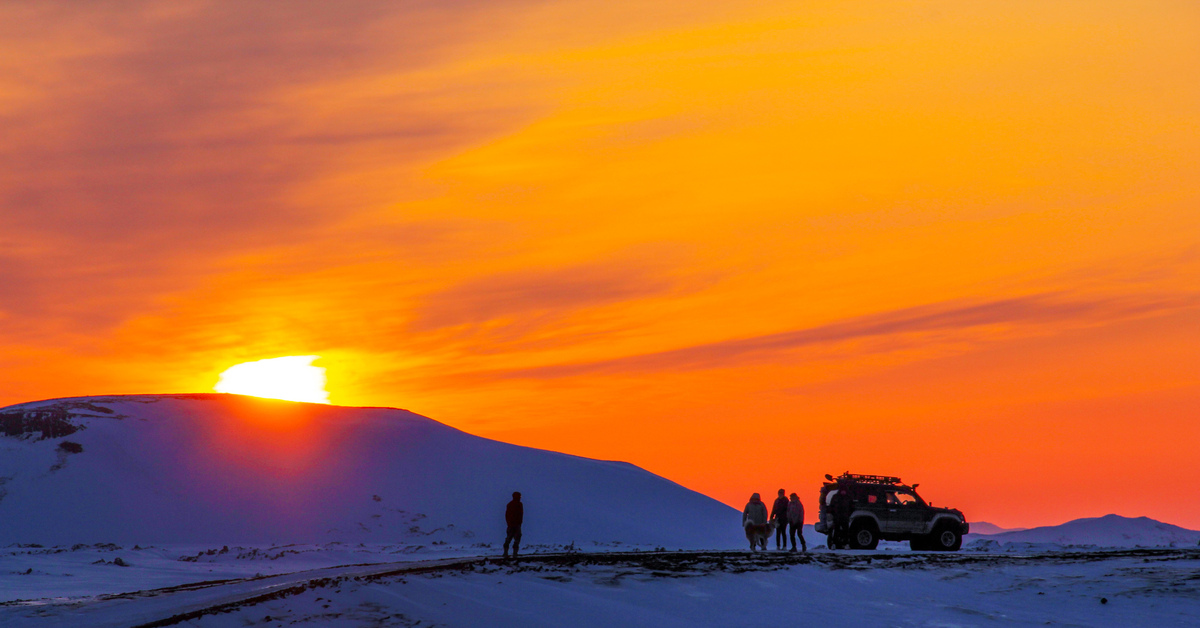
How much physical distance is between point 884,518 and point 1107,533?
29.5m

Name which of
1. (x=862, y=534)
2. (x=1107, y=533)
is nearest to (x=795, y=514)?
(x=862, y=534)

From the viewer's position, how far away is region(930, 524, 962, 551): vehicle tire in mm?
32656

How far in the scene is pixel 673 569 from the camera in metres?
22.3

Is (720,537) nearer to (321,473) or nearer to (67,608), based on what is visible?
(321,473)

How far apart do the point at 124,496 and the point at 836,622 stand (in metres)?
49.4

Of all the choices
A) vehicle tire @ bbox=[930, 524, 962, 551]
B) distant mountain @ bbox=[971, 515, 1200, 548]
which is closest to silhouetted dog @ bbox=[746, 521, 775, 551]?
vehicle tire @ bbox=[930, 524, 962, 551]

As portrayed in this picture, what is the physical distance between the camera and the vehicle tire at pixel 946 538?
107 feet

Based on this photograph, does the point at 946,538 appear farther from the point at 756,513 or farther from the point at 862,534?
the point at 756,513

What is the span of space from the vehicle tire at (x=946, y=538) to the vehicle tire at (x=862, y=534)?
180 centimetres

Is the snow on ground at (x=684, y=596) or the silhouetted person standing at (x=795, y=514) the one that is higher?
the silhouetted person standing at (x=795, y=514)

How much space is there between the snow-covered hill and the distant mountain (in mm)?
15390

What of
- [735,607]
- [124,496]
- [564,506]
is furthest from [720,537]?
[735,607]

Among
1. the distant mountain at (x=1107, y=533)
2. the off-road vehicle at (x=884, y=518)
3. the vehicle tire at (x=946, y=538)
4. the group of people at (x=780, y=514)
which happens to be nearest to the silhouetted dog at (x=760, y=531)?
the group of people at (x=780, y=514)

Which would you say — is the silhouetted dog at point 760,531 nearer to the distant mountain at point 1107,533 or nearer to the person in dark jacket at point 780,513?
the person in dark jacket at point 780,513
